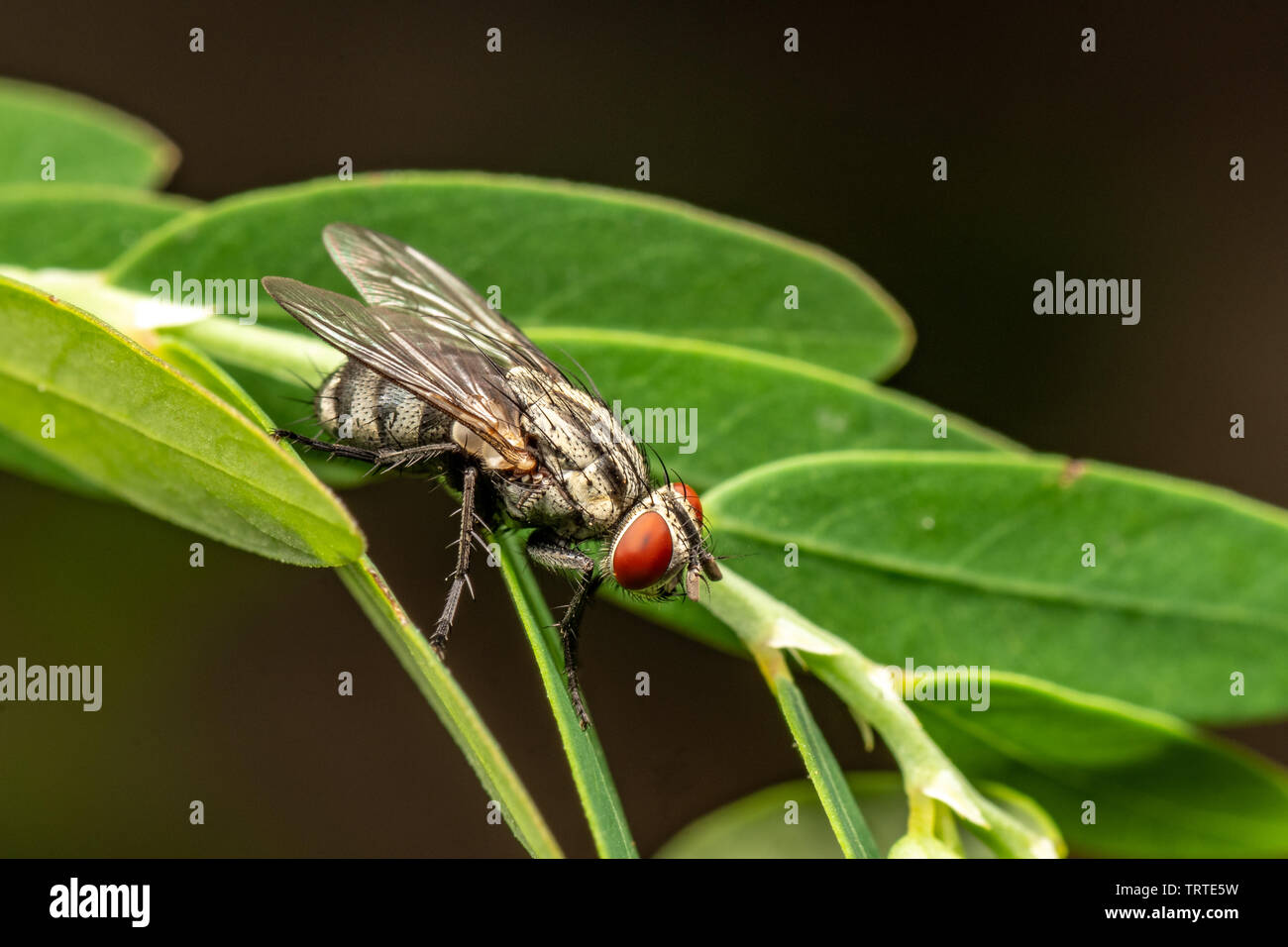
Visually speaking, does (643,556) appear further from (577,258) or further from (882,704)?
(577,258)

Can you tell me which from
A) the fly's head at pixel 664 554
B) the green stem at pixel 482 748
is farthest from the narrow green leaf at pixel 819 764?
the green stem at pixel 482 748

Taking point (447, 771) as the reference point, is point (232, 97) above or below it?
above

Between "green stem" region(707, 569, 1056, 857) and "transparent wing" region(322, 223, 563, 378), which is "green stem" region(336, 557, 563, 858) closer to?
"green stem" region(707, 569, 1056, 857)

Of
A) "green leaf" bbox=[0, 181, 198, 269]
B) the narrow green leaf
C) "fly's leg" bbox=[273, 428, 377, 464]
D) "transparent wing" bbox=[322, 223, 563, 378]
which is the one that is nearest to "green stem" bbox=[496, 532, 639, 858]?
the narrow green leaf

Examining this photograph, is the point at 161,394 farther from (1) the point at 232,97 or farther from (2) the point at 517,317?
(1) the point at 232,97
